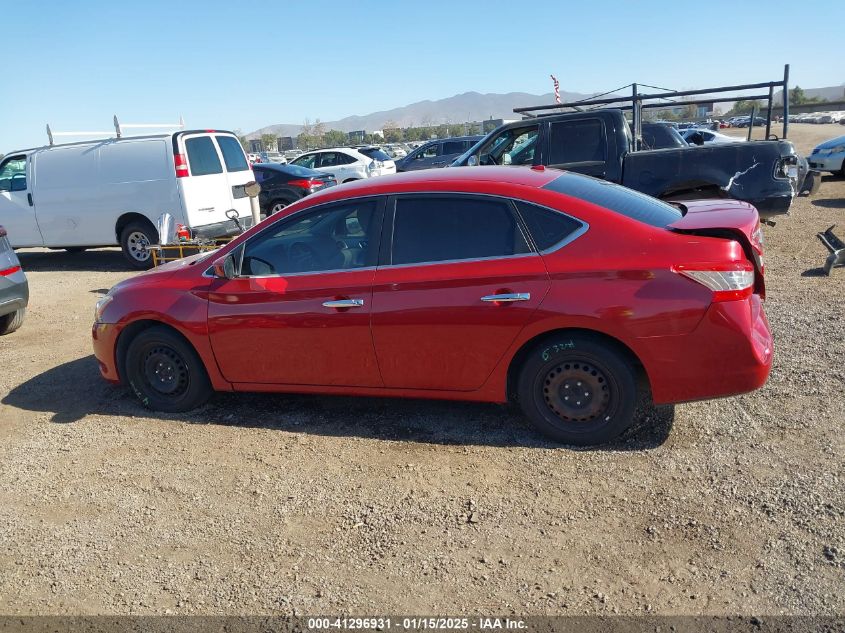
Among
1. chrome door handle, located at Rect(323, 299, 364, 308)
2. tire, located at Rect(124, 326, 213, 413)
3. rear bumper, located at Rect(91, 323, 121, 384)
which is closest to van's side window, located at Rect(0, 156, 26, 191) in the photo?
rear bumper, located at Rect(91, 323, 121, 384)

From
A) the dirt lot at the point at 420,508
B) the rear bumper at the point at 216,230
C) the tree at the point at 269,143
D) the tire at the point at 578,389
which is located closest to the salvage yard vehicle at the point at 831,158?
the dirt lot at the point at 420,508

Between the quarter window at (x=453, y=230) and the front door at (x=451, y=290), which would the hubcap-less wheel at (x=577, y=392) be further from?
the quarter window at (x=453, y=230)

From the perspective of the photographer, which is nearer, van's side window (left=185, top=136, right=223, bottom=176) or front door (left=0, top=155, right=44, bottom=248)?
Answer: van's side window (left=185, top=136, right=223, bottom=176)

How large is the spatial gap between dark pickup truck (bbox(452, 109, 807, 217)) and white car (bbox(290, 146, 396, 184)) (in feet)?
33.5

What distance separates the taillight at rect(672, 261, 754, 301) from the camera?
12.4 ft

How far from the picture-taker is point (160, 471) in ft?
14.4

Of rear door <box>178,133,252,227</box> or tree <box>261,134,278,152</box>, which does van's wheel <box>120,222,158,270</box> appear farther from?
tree <box>261,134,278,152</box>

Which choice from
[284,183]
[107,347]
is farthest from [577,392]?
[284,183]

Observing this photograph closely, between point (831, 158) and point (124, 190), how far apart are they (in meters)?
15.7

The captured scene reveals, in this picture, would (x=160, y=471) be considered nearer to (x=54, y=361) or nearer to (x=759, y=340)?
(x=54, y=361)

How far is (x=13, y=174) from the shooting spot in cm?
1171

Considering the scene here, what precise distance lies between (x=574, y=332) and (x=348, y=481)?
1586 mm

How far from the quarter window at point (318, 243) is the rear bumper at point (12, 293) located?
3.96 m

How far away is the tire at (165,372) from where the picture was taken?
16.5 feet
